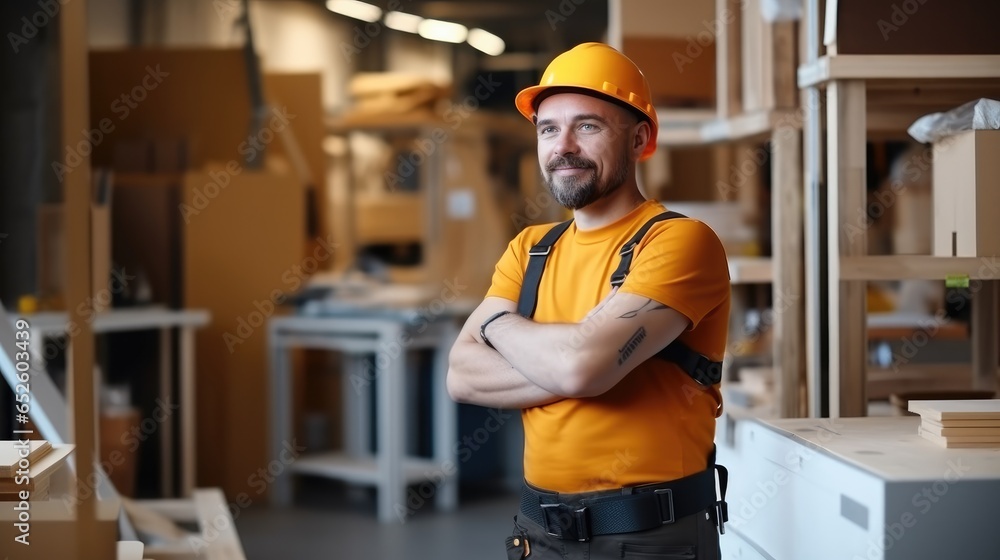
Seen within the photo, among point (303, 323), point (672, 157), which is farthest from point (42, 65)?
point (672, 157)

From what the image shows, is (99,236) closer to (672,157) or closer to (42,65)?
(42,65)

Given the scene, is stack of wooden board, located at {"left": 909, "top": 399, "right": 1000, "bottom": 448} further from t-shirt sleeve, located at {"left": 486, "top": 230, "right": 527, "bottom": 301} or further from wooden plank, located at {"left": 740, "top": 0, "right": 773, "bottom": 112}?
wooden plank, located at {"left": 740, "top": 0, "right": 773, "bottom": 112}

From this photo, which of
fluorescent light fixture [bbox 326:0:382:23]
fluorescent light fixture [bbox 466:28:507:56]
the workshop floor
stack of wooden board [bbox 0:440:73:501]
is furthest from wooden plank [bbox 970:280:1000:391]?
fluorescent light fixture [bbox 466:28:507:56]

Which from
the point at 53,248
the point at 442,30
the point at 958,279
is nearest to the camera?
the point at 958,279

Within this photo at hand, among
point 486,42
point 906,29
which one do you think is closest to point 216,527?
point 906,29

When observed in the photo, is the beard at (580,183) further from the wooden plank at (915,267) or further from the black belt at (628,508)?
the wooden plank at (915,267)

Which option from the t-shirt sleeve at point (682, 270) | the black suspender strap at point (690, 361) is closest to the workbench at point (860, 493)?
the black suspender strap at point (690, 361)

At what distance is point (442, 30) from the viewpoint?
1186cm

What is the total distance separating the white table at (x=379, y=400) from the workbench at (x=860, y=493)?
3164 millimetres

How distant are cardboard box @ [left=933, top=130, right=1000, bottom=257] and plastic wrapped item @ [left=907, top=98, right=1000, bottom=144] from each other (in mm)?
21

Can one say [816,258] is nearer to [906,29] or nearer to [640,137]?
[906,29]

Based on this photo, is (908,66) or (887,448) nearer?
(887,448)

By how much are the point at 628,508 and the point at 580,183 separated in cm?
70

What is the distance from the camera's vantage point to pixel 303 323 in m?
6.13
